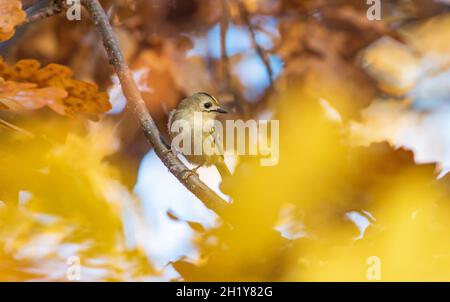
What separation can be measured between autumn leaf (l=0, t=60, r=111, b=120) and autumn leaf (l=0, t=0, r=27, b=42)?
0.16 feet

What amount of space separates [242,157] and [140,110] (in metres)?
0.16

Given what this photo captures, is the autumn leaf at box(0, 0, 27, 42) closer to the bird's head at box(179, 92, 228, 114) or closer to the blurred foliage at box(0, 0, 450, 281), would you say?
the blurred foliage at box(0, 0, 450, 281)

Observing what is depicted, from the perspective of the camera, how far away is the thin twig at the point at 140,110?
69 cm

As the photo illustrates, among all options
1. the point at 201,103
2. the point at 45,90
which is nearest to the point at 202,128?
the point at 201,103

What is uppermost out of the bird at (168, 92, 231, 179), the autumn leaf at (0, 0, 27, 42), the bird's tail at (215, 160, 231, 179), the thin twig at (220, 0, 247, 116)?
the autumn leaf at (0, 0, 27, 42)

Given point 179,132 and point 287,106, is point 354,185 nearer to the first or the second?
point 287,106

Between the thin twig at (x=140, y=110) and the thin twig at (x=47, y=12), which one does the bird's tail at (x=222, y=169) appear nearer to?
the thin twig at (x=140, y=110)

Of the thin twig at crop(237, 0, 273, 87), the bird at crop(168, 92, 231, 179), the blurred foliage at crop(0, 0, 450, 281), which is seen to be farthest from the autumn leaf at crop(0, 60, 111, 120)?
the thin twig at crop(237, 0, 273, 87)

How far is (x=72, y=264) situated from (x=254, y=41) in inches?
16.5

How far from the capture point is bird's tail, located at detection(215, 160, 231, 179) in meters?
0.74

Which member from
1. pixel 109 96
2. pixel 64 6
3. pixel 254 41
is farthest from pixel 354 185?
pixel 64 6

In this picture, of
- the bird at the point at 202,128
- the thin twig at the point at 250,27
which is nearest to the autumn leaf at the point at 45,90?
the bird at the point at 202,128

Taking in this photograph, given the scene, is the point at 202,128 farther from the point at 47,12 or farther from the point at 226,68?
the point at 47,12

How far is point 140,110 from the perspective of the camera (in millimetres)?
698
